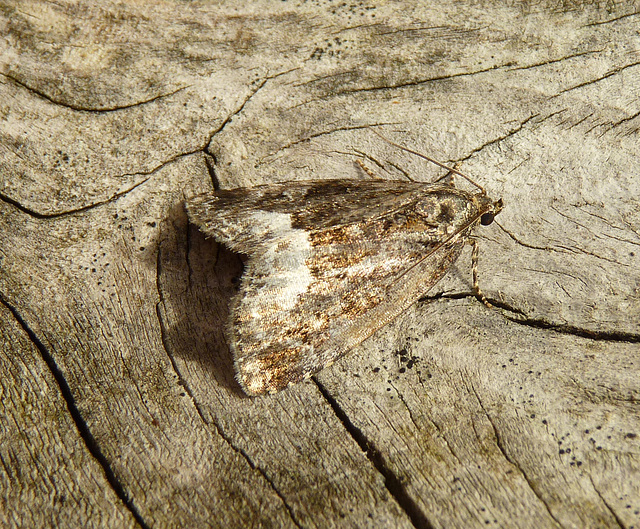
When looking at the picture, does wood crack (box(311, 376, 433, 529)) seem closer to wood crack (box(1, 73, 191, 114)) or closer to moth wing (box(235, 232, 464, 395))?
moth wing (box(235, 232, 464, 395))

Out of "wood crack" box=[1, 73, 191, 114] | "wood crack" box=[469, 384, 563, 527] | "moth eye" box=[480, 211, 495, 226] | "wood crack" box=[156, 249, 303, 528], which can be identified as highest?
"wood crack" box=[1, 73, 191, 114]

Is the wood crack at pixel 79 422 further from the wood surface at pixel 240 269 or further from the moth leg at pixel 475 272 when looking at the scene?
the moth leg at pixel 475 272

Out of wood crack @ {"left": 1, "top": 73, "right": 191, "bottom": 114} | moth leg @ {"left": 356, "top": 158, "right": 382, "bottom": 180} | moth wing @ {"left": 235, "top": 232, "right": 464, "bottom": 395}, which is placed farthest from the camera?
moth leg @ {"left": 356, "top": 158, "right": 382, "bottom": 180}

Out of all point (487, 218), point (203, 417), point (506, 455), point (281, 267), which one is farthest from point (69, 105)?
point (506, 455)

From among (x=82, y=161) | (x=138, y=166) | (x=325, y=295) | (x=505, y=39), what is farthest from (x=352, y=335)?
(x=505, y=39)

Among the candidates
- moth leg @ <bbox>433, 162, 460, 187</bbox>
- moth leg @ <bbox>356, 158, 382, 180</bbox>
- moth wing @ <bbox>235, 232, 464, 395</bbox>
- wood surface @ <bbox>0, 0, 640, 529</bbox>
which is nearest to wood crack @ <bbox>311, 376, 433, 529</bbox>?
wood surface @ <bbox>0, 0, 640, 529</bbox>

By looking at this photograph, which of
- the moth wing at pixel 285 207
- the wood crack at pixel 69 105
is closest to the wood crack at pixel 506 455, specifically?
the moth wing at pixel 285 207

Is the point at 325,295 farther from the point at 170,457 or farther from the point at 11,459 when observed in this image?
the point at 11,459
